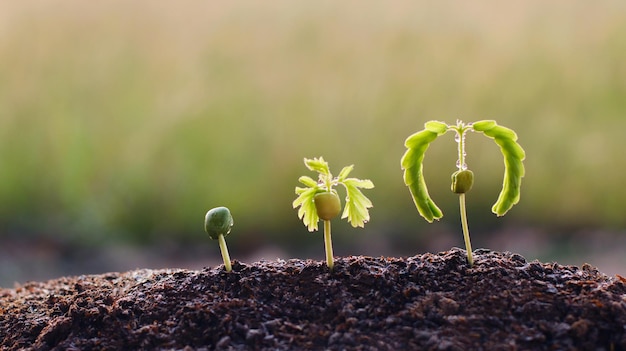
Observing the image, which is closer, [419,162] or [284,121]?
[419,162]

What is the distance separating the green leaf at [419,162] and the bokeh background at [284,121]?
1519 millimetres

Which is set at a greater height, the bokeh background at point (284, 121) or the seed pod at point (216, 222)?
the bokeh background at point (284, 121)

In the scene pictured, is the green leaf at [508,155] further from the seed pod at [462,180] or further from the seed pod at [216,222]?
the seed pod at [216,222]

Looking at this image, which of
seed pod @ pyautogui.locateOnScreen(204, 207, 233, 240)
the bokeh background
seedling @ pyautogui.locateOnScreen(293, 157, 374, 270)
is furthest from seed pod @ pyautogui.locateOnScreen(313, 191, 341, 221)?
the bokeh background

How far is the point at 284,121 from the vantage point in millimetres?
2484

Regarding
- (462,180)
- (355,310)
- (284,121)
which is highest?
(284,121)

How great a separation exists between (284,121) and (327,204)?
1.78 meters

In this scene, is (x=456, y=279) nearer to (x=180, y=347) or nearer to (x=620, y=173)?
(x=180, y=347)

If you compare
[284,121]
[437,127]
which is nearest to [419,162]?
[437,127]

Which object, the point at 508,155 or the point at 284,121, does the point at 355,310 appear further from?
the point at 284,121

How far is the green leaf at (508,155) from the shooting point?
0.72 metres

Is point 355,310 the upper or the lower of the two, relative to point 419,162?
lower

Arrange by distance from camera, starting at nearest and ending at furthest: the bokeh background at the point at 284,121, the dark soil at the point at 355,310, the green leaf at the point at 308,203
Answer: the dark soil at the point at 355,310 < the green leaf at the point at 308,203 < the bokeh background at the point at 284,121

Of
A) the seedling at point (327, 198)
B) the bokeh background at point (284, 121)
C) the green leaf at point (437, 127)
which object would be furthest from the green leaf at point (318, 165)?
the bokeh background at point (284, 121)
